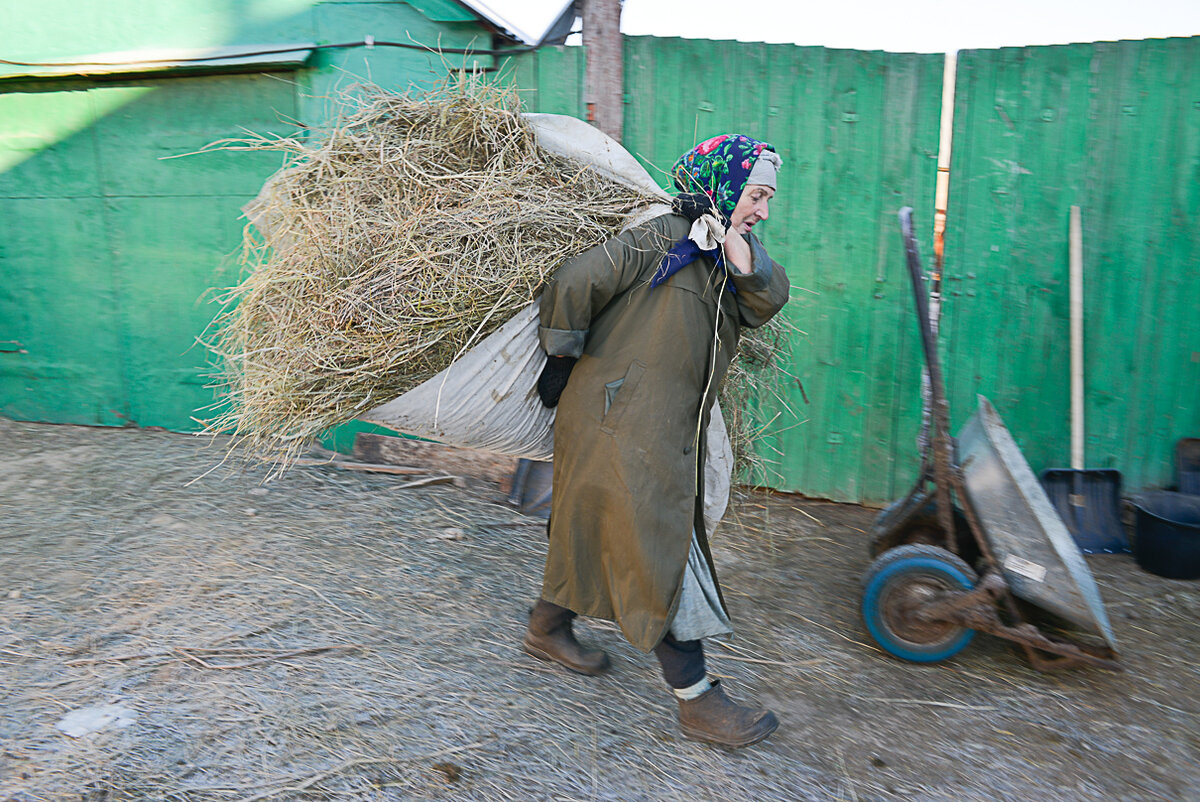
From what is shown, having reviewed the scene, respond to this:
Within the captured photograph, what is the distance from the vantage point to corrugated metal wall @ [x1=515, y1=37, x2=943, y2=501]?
3949mm

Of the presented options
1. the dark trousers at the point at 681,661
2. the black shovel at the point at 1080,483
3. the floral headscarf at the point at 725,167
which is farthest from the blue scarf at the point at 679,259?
the black shovel at the point at 1080,483

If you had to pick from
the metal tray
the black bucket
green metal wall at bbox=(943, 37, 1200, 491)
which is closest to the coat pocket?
the metal tray

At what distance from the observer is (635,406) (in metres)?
2.10

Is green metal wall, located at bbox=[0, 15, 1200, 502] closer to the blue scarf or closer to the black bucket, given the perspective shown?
the black bucket

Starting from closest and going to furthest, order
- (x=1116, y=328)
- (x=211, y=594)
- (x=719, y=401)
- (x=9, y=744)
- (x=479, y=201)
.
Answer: (x=9, y=744) < (x=479, y=201) < (x=719, y=401) < (x=211, y=594) < (x=1116, y=328)

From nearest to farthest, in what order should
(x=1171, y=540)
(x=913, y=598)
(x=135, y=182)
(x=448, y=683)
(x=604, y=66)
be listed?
(x=448, y=683), (x=913, y=598), (x=1171, y=540), (x=604, y=66), (x=135, y=182)

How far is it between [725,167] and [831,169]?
2.14 m

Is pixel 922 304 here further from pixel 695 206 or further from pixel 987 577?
pixel 695 206

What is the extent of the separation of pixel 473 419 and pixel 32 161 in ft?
15.1

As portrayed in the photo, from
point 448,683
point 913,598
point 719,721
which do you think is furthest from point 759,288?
point 448,683

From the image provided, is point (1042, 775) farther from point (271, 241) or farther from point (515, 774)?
point (271, 241)

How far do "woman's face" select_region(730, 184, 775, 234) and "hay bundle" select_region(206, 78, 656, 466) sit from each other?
0.31 m

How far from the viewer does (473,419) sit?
7.07 ft

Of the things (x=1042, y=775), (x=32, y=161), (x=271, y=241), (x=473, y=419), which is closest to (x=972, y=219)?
(x=1042, y=775)
